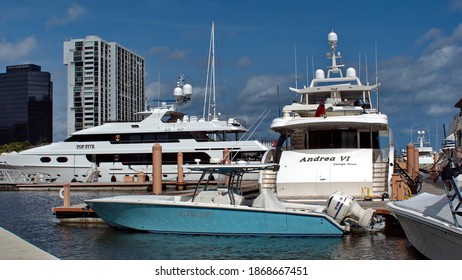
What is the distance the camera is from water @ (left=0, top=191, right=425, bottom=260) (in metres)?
12.4

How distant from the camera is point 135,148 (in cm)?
4247

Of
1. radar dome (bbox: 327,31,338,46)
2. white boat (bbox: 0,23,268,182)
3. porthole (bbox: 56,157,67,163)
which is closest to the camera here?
radar dome (bbox: 327,31,338,46)

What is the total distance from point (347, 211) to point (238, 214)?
293 centimetres

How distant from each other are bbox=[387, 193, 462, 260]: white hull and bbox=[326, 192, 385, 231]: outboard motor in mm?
1942

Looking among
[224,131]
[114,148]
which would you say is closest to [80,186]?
[114,148]

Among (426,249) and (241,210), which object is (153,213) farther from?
(426,249)

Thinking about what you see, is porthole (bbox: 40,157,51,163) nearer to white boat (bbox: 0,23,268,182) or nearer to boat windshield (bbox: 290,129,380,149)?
white boat (bbox: 0,23,268,182)

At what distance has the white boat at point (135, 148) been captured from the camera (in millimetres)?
41406

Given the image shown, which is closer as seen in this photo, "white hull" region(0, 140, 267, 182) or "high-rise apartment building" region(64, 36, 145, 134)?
"white hull" region(0, 140, 267, 182)

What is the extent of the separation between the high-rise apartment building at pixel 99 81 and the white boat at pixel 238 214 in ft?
Answer: 313

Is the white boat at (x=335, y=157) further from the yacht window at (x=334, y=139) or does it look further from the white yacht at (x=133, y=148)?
the white yacht at (x=133, y=148)

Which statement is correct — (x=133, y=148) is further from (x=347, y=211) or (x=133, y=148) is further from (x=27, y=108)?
(x=27, y=108)

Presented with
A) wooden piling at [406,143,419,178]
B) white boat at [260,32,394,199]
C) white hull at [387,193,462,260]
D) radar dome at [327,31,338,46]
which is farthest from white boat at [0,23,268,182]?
white hull at [387,193,462,260]

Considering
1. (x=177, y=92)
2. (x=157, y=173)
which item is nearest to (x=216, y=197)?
(x=157, y=173)
